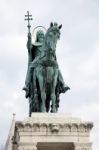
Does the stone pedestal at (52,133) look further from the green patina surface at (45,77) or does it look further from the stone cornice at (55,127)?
the green patina surface at (45,77)

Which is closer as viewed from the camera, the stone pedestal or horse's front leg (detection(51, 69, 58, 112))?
the stone pedestal

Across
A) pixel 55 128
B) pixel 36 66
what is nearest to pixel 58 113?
pixel 55 128

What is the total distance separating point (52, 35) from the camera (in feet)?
92.1

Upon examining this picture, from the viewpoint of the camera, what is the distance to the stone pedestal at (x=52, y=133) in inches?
1023

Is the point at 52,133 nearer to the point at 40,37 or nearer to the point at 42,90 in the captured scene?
the point at 42,90

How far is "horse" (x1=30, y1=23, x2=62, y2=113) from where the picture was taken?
28062 millimetres

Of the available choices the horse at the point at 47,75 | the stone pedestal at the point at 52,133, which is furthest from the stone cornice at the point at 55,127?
the horse at the point at 47,75

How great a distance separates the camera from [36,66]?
2886 centimetres

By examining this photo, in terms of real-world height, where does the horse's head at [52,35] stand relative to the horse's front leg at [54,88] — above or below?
above

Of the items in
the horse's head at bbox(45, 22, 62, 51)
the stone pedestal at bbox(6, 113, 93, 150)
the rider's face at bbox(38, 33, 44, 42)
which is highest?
the rider's face at bbox(38, 33, 44, 42)

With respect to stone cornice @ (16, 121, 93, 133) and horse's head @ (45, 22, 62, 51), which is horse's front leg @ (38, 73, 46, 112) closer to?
horse's head @ (45, 22, 62, 51)

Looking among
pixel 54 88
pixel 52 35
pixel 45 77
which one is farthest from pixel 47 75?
pixel 52 35

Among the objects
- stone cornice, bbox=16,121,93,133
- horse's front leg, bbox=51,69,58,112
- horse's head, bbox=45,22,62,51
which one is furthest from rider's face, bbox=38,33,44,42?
stone cornice, bbox=16,121,93,133

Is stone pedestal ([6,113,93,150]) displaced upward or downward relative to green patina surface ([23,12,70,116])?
downward
